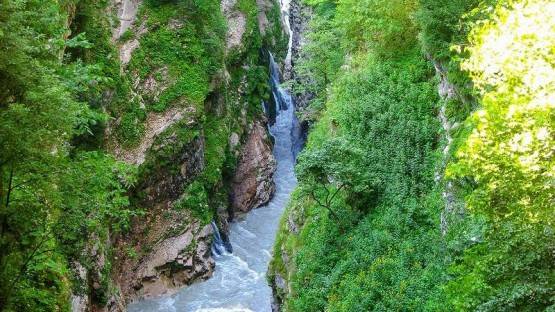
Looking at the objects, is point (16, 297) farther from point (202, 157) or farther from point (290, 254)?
point (202, 157)

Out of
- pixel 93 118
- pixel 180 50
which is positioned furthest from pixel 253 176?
pixel 93 118

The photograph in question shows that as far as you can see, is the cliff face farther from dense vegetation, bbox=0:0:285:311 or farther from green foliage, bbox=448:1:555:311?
Result: green foliage, bbox=448:1:555:311

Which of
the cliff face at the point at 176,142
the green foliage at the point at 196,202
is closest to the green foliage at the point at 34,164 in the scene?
the cliff face at the point at 176,142

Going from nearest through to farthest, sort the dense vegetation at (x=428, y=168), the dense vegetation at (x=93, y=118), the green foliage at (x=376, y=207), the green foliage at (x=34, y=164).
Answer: the dense vegetation at (x=428, y=168)
the green foliage at (x=34, y=164)
the dense vegetation at (x=93, y=118)
the green foliage at (x=376, y=207)

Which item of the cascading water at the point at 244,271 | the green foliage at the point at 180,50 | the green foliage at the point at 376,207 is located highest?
the green foliage at the point at 180,50

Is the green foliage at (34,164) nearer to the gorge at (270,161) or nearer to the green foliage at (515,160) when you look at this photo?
the gorge at (270,161)

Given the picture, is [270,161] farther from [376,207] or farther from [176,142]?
[376,207]
